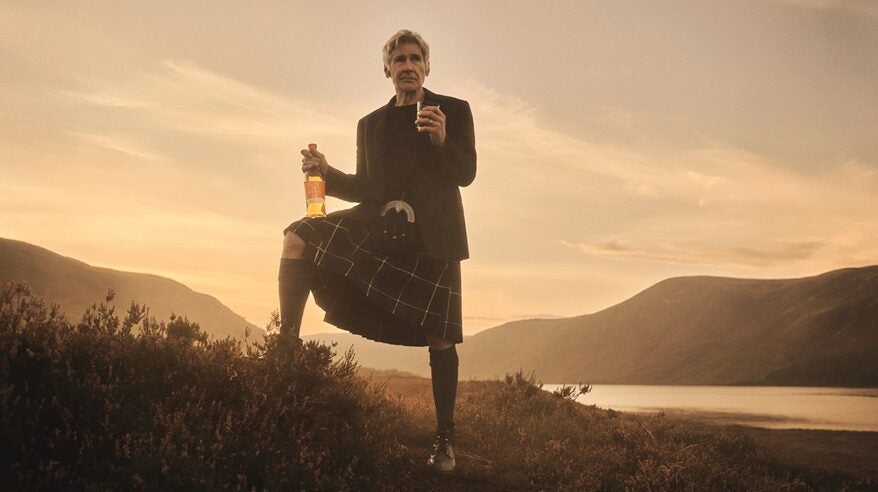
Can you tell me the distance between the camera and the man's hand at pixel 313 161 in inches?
198

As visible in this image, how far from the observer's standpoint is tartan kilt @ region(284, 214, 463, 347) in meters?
4.83

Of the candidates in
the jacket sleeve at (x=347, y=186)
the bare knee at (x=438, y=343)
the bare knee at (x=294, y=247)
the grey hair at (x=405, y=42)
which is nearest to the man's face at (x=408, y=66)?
the grey hair at (x=405, y=42)

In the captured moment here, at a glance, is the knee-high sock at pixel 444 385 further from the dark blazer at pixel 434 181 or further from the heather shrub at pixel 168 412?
the dark blazer at pixel 434 181

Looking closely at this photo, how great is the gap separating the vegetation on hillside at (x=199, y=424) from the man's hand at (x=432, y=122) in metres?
1.93

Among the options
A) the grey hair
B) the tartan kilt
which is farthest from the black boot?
the grey hair

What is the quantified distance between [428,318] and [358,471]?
1.29 metres

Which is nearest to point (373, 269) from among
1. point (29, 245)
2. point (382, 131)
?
point (382, 131)

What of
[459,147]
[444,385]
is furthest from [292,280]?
[459,147]

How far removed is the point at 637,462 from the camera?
638 cm

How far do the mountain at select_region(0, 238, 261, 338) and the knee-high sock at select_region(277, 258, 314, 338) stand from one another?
83.3m

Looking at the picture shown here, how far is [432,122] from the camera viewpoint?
4645 mm

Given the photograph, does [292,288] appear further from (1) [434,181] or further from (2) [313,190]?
(1) [434,181]

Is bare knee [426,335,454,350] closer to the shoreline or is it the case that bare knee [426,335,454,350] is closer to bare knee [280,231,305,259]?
bare knee [280,231,305,259]

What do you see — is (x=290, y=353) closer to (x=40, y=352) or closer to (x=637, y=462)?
(x=40, y=352)
